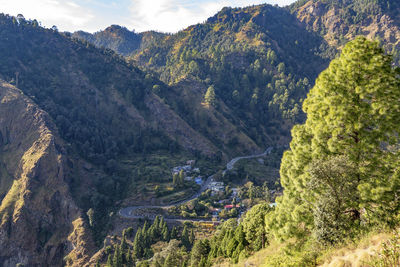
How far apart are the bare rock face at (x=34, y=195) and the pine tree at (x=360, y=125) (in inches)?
3115

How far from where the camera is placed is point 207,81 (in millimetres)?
183875

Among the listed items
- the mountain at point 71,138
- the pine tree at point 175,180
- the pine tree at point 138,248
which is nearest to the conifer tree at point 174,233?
the pine tree at point 138,248

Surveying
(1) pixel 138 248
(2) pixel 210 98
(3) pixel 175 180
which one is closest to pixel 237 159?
(2) pixel 210 98

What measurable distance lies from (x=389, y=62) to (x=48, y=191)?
4014 inches

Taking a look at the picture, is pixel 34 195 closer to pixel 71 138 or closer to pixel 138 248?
pixel 71 138

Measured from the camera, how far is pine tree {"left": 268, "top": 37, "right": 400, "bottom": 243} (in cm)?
1490

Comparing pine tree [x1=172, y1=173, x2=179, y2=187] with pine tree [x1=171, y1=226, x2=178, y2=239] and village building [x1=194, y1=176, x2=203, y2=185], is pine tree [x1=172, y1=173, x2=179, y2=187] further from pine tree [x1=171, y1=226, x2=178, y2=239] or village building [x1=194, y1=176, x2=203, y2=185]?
pine tree [x1=171, y1=226, x2=178, y2=239]

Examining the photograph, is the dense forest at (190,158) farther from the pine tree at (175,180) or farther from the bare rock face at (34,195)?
the pine tree at (175,180)

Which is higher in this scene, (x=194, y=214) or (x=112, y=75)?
(x=112, y=75)

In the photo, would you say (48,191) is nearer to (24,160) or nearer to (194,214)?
(24,160)

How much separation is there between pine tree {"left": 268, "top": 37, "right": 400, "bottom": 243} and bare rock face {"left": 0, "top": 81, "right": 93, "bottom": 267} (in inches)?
3115

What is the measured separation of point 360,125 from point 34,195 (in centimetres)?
10044

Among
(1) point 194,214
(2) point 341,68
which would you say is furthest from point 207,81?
(2) point 341,68

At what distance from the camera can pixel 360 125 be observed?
15406 mm
